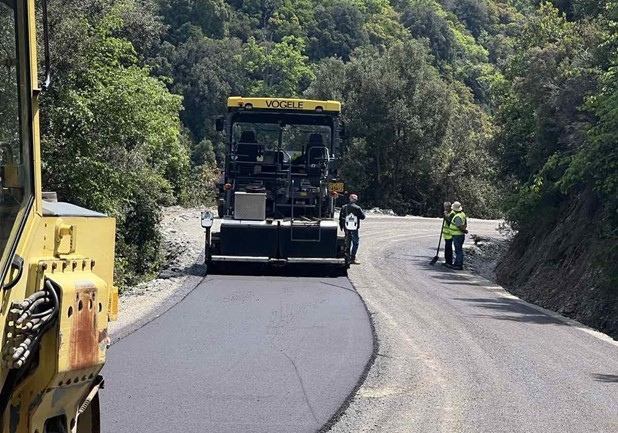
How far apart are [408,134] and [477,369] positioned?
42119 mm

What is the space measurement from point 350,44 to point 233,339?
82.1 m

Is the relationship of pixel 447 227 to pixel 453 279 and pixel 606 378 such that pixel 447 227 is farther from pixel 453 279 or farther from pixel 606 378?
pixel 606 378

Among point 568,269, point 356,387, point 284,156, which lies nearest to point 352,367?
point 356,387

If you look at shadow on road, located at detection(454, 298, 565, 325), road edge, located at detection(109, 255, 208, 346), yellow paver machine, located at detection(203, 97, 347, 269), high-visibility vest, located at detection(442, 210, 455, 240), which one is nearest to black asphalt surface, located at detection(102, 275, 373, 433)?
road edge, located at detection(109, 255, 208, 346)

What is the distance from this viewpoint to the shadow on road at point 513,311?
603 inches

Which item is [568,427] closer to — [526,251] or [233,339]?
[233,339]

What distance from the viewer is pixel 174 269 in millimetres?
21047

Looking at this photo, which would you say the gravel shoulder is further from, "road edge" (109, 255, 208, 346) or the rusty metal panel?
the rusty metal panel

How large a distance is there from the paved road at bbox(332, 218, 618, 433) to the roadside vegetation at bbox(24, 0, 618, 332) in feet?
16.2

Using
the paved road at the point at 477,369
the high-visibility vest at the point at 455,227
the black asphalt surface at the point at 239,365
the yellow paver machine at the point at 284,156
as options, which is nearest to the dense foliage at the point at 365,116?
the high-visibility vest at the point at 455,227

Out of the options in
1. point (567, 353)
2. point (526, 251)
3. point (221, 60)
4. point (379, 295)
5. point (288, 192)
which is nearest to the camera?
point (567, 353)

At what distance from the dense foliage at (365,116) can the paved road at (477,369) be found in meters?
5.14

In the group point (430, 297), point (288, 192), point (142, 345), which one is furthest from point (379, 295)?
point (142, 345)

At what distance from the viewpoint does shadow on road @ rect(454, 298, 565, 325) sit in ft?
50.3
